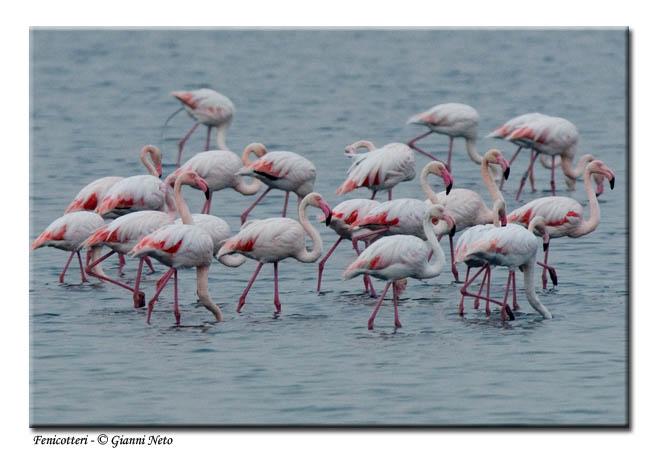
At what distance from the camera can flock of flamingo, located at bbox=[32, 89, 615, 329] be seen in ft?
33.7

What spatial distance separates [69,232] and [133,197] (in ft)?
2.12

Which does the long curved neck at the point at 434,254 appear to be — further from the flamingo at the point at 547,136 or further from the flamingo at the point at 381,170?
the flamingo at the point at 547,136

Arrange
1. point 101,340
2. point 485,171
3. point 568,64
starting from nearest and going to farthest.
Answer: point 101,340 → point 485,171 → point 568,64

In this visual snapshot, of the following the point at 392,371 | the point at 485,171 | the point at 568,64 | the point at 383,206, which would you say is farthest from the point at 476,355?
the point at 568,64

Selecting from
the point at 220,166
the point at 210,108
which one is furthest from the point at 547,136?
the point at 210,108

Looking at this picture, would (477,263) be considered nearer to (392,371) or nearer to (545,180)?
(392,371)

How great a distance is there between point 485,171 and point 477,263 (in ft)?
5.54

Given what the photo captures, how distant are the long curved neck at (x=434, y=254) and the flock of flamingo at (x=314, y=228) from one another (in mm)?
10

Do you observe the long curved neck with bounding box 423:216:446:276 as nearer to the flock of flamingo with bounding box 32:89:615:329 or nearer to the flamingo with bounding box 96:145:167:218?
the flock of flamingo with bounding box 32:89:615:329

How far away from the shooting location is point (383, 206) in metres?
11.3

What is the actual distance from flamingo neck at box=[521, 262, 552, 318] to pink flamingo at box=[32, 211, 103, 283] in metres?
3.18

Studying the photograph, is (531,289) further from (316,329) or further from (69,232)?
(69,232)

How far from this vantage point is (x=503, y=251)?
10.2m

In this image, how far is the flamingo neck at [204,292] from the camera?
10.3 meters
